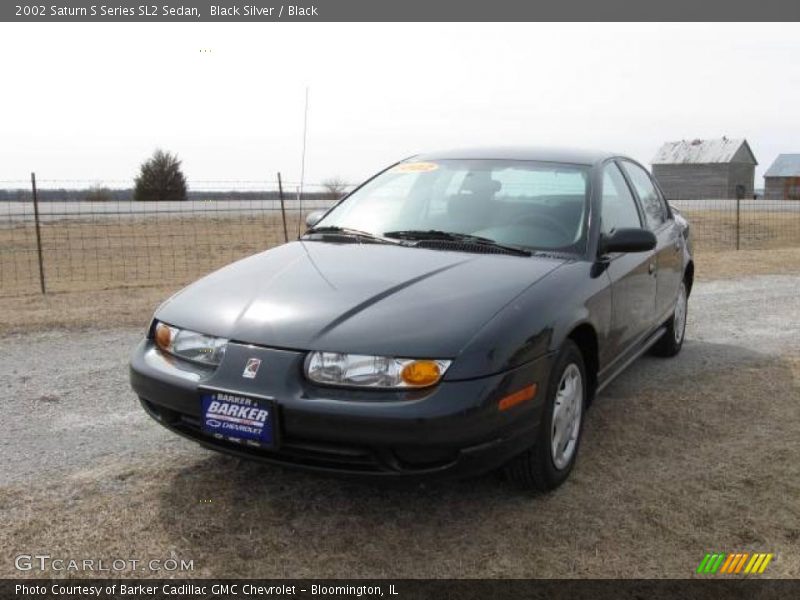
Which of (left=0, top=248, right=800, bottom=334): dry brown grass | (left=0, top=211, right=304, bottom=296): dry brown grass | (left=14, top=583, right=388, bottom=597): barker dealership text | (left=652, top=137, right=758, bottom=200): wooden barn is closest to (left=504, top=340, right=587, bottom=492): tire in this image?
(left=14, top=583, right=388, bottom=597): barker dealership text

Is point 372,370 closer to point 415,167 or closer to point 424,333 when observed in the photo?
point 424,333

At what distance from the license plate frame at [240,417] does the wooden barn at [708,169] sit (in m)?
66.1

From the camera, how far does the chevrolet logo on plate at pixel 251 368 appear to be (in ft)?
8.74

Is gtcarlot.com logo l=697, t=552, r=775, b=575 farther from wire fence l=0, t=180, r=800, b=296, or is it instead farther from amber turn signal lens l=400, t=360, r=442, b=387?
wire fence l=0, t=180, r=800, b=296

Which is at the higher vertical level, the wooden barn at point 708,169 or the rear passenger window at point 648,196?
the rear passenger window at point 648,196

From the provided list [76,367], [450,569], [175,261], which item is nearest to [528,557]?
[450,569]

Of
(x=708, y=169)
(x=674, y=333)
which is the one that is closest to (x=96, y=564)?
(x=674, y=333)

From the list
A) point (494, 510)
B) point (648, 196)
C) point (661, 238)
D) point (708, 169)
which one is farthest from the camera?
point (708, 169)

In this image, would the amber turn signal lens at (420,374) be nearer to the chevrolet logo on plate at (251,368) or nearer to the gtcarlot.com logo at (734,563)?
the chevrolet logo on plate at (251,368)

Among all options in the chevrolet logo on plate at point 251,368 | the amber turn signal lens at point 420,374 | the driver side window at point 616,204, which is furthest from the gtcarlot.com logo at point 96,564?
the driver side window at point 616,204

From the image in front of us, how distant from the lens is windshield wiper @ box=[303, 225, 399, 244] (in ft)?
12.3

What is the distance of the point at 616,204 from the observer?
13.4 feet

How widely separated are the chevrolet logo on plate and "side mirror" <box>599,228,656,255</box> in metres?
1.81

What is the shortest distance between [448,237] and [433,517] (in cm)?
139
